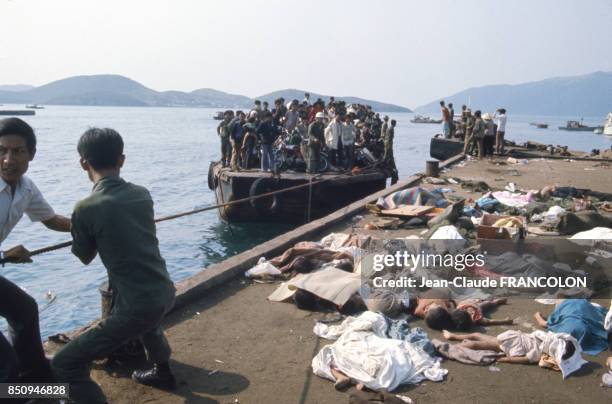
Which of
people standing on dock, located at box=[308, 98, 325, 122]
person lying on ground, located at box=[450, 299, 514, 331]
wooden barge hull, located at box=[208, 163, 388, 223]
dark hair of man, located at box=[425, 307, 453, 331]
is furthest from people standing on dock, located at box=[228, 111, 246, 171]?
dark hair of man, located at box=[425, 307, 453, 331]

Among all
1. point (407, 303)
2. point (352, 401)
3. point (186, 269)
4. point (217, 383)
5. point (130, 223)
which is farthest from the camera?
point (186, 269)

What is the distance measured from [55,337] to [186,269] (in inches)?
320

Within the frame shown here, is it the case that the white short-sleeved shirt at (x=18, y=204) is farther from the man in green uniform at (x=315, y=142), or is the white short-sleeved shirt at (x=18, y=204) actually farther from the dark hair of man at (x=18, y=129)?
the man in green uniform at (x=315, y=142)

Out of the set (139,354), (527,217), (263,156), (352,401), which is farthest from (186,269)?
(352,401)

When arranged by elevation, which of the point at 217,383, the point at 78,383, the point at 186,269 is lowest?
the point at 186,269

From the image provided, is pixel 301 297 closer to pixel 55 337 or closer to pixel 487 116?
pixel 55 337

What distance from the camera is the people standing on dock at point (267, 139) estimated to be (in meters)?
13.6

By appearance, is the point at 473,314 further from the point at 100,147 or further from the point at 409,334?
the point at 100,147

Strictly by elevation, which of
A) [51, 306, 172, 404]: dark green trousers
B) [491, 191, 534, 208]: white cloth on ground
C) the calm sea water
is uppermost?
[51, 306, 172, 404]: dark green trousers

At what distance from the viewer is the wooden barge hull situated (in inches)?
537

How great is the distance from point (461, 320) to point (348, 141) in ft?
35.1

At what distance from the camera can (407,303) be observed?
509 cm

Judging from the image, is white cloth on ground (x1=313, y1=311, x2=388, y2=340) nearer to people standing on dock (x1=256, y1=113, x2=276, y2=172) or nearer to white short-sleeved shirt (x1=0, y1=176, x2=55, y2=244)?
white short-sleeved shirt (x1=0, y1=176, x2=55, y2=244)

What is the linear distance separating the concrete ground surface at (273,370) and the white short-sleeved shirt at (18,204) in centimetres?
134
